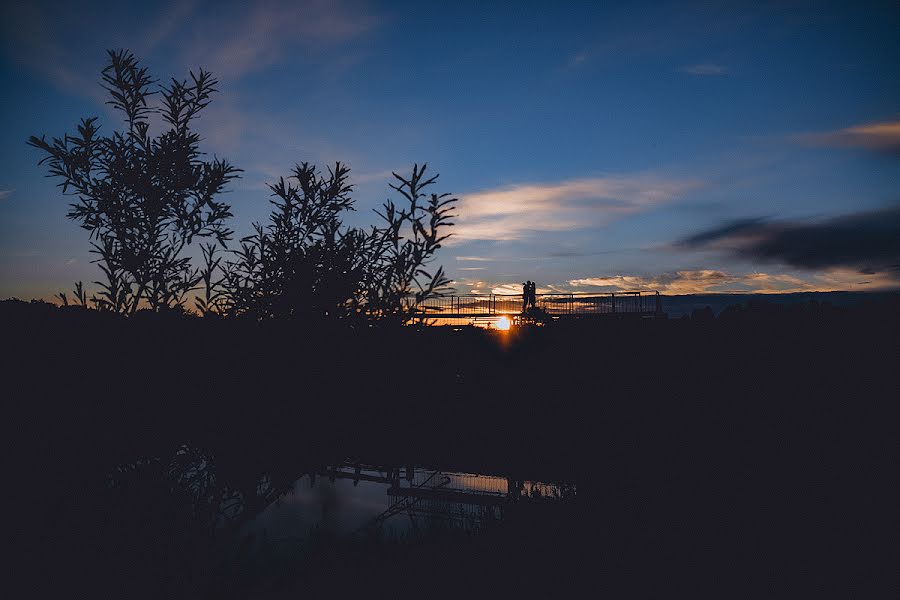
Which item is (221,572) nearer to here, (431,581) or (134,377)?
(134,377)

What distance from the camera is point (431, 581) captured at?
834cm

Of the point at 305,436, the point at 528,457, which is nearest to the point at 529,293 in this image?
the point at 528,457

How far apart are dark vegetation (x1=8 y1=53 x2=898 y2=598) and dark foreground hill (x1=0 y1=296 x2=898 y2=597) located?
0.03 metres

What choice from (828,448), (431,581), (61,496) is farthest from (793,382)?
(61,496)

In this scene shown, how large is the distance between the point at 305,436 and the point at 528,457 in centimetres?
1111

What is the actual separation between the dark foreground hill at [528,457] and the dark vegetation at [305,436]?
3 cm

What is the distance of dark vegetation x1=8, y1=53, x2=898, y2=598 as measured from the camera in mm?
5539

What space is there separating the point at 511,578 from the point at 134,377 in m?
6.67

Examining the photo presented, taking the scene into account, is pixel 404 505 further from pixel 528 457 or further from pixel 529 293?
pixel 529 293

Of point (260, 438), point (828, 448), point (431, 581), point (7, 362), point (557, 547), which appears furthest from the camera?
point (828, 448)

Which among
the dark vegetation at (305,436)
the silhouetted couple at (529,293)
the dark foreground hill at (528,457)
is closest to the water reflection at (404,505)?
the dark foreground hill at (528,457)

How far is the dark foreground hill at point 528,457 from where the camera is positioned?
5.48m

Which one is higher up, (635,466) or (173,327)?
(173,327)

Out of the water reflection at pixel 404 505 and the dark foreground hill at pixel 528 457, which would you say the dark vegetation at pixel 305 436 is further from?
the water reflection at pixel 404 505
